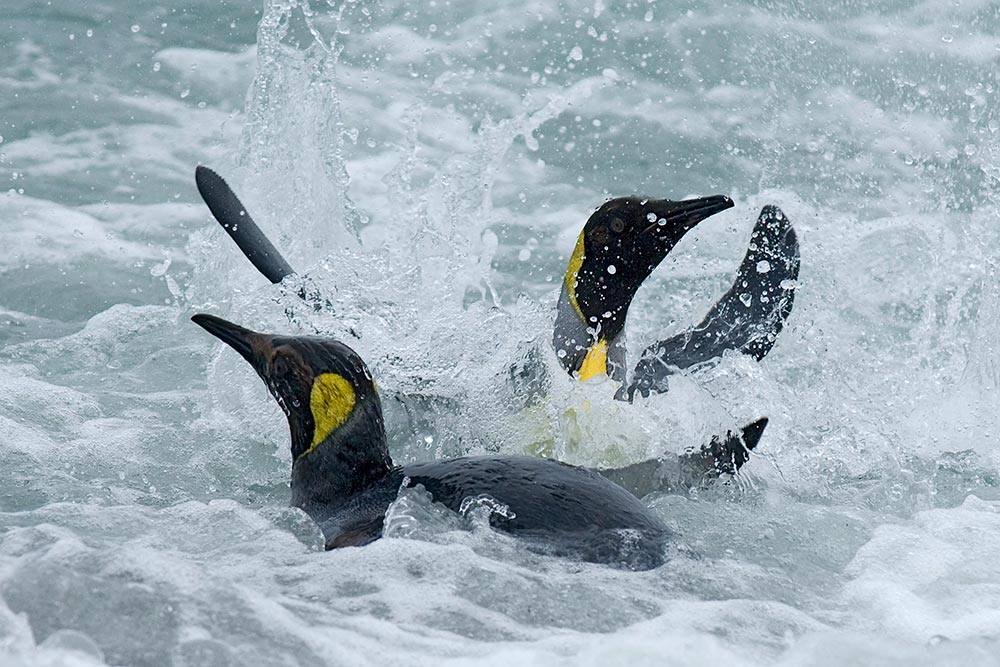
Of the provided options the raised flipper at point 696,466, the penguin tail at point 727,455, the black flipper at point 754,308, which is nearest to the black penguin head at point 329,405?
the raised flipper at point 696,466

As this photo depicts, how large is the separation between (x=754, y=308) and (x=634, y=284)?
0.77m

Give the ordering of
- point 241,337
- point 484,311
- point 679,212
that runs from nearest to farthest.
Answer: point 241,337
point 679,212
point 484,311

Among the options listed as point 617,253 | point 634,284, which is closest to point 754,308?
point 634,284

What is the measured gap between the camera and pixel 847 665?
2.56 m

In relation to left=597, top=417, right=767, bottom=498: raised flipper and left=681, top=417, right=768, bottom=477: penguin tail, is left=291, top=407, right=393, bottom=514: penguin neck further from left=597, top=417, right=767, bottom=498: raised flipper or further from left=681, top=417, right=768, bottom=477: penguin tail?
left=681, top=417, right=768, bottom=477: penguin tail

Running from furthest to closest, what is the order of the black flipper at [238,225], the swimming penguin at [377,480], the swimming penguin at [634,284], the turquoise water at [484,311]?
the black flipper at [238,225] < the swimming penguin at [634,284] < the swimming penguin at [377,480] < the turquoise water at [484,311]

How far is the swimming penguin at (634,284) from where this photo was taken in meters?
A: 4.62

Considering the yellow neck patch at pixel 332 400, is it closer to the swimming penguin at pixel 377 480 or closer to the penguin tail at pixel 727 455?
the swimming penguin at pixel 377 480

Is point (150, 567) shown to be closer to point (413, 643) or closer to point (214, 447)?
point (413, 643)

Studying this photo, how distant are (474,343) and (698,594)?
2.00 meters

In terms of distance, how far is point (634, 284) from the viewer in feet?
15.6

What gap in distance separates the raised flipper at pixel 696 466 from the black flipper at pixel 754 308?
89 centimetres

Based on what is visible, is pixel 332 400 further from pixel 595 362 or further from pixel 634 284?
pixel 634 284

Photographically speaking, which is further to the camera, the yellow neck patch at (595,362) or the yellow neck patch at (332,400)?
the yellow neck patch at (595,362)
